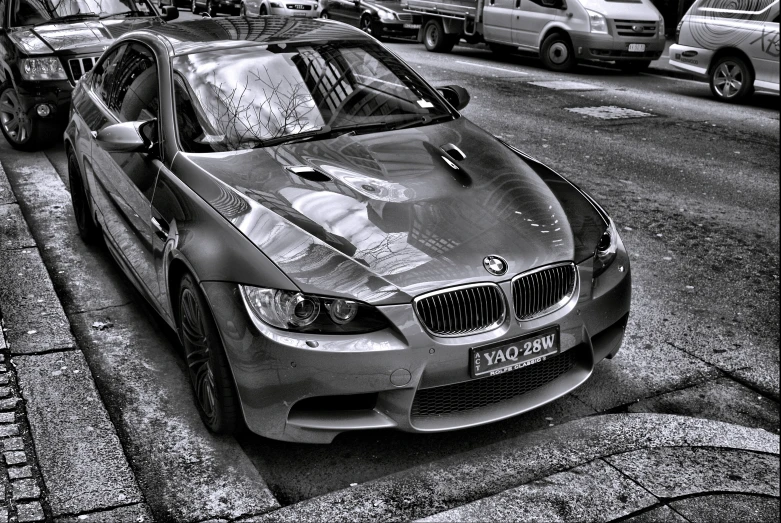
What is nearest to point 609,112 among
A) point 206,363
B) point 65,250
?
point 65,250

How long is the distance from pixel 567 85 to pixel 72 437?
12.2 meters

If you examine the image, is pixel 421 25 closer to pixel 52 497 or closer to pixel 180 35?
pixel 180 35

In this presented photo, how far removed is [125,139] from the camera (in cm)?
457

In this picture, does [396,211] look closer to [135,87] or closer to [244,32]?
[244,32]

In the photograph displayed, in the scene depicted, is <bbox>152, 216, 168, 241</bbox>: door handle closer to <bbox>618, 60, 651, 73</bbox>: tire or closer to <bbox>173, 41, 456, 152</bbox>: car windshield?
<bbox>173, 41, 456, 152</bbox>: car windshield

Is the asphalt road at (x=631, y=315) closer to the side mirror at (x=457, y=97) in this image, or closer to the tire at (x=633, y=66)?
the side mirror at (x=457, y=97)

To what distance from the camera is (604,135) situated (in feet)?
34.6

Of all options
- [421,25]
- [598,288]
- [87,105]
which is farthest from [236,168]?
[421,25]

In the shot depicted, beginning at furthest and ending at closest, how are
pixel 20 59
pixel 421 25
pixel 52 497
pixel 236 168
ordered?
pixel 421 25 < pixel 20 59 < pixel 236 168 < pixel 52 497

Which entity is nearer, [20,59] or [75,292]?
[75,292]

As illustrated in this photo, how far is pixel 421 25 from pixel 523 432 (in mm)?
18212

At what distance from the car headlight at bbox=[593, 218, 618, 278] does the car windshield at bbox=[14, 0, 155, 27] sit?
7.29m

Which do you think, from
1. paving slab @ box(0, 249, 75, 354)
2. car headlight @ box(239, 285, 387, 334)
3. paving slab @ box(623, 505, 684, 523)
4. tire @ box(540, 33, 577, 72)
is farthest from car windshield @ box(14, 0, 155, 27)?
tire @ box(540, 33, 577, 72)

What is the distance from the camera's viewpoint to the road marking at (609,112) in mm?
11875
